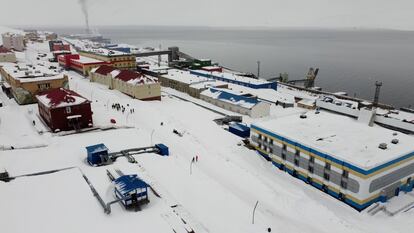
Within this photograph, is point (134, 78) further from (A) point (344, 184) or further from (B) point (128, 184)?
(A) point (344, 184)

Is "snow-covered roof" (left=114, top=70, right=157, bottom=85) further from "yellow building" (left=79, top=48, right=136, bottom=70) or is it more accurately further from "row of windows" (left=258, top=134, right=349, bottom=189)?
"row of windows" (left=258, top=134, right=349, bottom=189)

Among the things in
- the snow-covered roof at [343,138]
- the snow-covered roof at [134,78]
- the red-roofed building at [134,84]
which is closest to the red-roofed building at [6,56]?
the red-roofed building at [134,84]

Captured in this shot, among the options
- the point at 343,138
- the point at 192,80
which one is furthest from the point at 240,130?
the point at 192,80

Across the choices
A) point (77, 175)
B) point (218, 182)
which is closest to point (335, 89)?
point (218, 182)

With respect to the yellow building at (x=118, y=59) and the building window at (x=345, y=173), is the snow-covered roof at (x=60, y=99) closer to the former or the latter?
the building window at (x=345, y=173)

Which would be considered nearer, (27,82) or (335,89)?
(27,82)

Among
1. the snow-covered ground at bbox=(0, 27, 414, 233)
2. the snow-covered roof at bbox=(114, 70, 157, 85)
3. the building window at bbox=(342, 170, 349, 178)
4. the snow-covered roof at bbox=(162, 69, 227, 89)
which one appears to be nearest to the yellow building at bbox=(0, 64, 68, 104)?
the snow-covered ground at bbox=(0, 27, 414, 233)

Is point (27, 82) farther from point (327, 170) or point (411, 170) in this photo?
point (411, 170)
